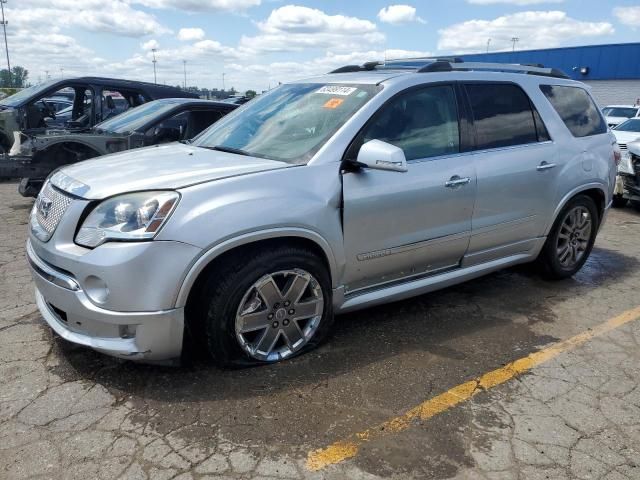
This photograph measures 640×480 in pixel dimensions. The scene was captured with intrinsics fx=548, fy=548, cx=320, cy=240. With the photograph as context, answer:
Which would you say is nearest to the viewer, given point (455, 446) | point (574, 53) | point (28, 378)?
point (455, 446)

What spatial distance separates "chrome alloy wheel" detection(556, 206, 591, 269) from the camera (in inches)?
193

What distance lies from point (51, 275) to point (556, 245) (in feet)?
13.3

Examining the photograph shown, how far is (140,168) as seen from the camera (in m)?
3.23

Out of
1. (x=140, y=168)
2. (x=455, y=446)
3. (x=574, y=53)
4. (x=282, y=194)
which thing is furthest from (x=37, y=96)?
(x=574, y=53)

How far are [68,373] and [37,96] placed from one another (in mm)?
7070

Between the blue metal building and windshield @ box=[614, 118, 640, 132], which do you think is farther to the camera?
→ the blue metal building

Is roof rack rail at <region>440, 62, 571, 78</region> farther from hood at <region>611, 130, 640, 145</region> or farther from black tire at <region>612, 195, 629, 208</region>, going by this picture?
hood at <region>611, 130, 640, 145</region>

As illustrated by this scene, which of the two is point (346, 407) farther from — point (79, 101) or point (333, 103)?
point (79, 101)

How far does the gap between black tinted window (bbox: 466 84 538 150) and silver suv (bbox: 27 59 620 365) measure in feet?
0.05

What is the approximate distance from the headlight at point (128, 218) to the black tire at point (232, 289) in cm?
43

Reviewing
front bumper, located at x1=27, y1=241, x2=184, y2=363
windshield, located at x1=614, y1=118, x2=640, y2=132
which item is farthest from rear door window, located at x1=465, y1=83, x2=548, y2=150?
windshield, located at x1=614, y1=118, x2=640, y2=132

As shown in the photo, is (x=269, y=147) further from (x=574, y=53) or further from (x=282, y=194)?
(x=574, y=53)

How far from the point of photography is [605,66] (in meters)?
32.3

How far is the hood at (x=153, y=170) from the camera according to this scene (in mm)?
2938
